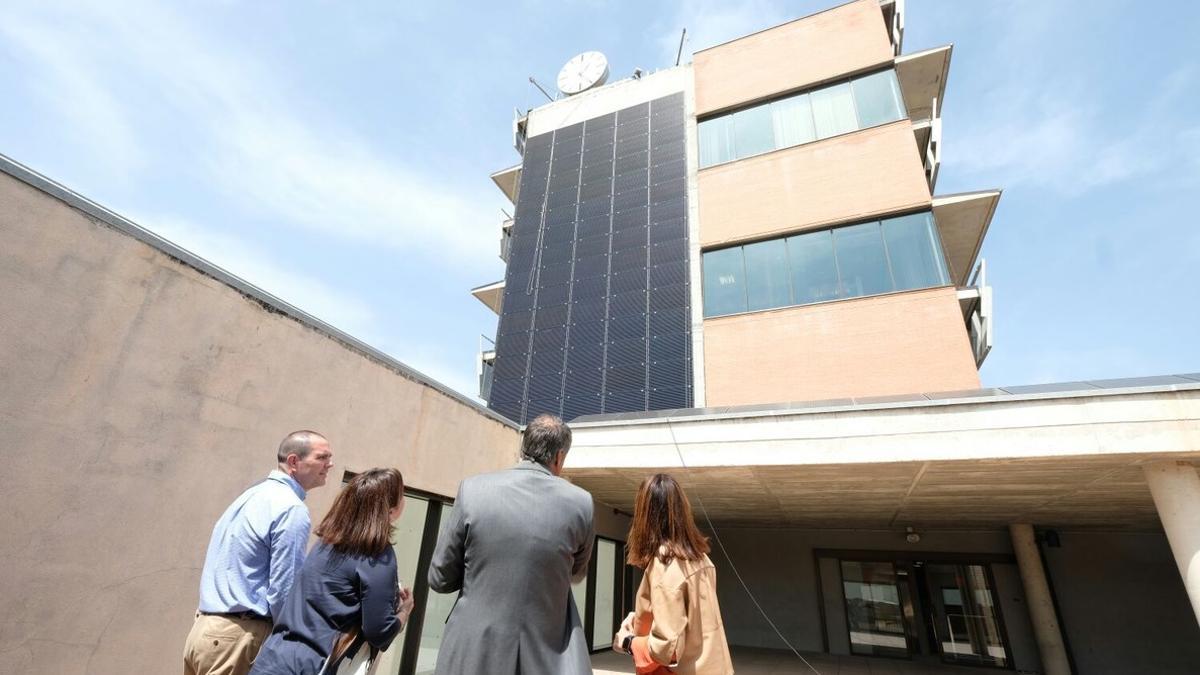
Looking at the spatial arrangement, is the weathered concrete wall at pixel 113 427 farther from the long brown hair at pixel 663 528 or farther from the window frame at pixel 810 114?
the window frame at pixel 810 114

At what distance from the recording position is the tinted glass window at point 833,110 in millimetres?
12961

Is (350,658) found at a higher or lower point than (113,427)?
lower

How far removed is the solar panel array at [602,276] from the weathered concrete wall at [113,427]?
8.49 metres

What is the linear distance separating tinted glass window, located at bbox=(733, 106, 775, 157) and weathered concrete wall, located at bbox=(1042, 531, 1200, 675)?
11371 millimetres

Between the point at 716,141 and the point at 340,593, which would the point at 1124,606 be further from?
the point at 340,593

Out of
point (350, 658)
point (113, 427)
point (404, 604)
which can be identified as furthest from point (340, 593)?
point (113, 427)

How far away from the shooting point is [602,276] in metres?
13.2

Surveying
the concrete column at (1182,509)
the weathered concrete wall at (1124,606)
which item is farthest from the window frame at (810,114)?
the weathered concrete wall at (1124,606)

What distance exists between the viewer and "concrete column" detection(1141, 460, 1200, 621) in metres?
4.75

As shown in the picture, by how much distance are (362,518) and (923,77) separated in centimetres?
1794

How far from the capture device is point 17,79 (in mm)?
3637

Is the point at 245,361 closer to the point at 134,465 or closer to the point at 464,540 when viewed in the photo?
the point at 134,465

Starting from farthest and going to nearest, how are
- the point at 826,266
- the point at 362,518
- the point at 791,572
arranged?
the point at 826,266
the point at 791,572
the point at 362,518

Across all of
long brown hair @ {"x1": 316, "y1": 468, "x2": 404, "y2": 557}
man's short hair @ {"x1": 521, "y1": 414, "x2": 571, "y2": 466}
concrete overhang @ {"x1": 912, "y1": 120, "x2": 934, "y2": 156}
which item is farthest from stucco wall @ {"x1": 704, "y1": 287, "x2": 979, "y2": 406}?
long brown hair @ {"x1": 316, "y1": 468, "x2": 404, "y2": 557}
